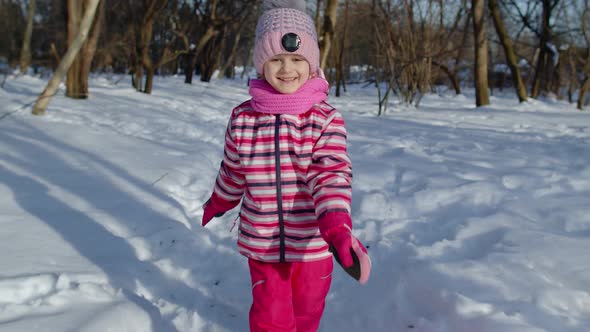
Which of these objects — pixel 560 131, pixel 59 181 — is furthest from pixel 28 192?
pixel 560 131

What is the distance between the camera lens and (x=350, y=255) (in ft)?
3.81

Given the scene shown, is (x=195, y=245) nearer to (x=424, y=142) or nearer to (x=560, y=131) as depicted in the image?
(x=424, y=142)

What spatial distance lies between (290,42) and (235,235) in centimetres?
150

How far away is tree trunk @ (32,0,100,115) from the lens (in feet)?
15.9

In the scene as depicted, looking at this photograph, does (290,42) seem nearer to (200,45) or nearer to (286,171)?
(286,171)

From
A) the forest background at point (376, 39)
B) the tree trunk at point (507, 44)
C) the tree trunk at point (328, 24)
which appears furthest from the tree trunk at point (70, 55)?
the tree trunk at point (507, 44)

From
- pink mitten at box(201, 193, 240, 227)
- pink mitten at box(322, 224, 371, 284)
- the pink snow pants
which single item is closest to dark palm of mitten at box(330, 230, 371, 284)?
pink mitten at box(322, 224, 371, 284)

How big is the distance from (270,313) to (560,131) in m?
5.35

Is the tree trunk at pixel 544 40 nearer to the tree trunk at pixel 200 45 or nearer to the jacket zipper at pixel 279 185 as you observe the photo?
the tree trunk at pixel 200 45

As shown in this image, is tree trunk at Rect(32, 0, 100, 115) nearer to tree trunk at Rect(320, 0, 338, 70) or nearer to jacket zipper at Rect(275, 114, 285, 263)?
jacket zipper at Rect(275, 114, 285, 263)

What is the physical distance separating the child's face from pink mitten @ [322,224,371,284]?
503 millimetres

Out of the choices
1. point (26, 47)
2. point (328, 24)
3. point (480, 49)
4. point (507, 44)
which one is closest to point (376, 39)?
point (328, 24)

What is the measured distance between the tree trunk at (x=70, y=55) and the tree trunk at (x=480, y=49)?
277 inches

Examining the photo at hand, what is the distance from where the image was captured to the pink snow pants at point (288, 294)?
144 cm
